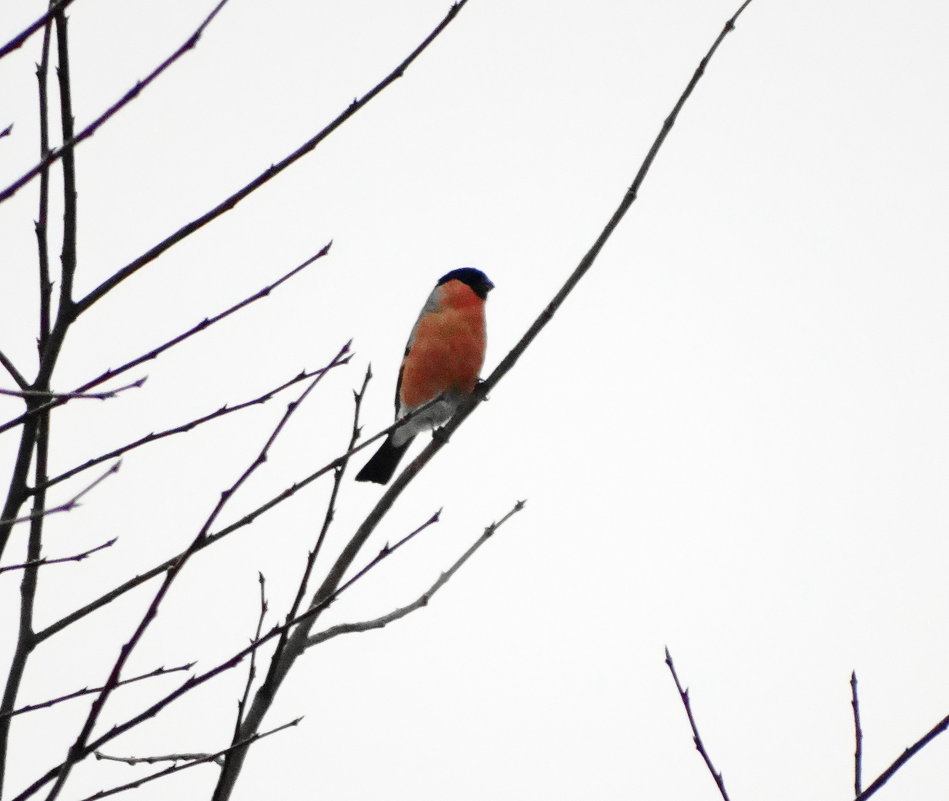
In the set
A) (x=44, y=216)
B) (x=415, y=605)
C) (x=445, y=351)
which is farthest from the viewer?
(x=445, y=351)

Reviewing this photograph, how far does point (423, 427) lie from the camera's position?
6.58m

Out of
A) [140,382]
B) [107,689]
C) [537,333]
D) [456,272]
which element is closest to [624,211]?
[537,333]

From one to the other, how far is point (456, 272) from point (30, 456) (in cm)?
556

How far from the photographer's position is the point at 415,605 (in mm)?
2463

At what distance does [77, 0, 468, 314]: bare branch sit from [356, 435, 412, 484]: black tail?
17.9ft

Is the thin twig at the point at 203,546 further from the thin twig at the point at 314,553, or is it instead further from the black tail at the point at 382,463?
the black tail at the point at 382,463

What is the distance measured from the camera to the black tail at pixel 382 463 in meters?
7.15

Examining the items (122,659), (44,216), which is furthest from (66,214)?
(122,659)

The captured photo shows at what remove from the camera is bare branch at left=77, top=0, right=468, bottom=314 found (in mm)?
1632

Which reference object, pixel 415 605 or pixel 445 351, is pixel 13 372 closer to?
pixel 415 605

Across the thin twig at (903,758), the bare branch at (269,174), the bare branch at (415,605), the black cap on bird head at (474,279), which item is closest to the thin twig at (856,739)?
the thin twig at (903,758)

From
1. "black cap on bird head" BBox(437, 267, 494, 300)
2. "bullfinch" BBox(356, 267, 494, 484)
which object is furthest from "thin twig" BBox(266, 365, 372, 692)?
"black cap on bird head" BBox(437, 267, 494, 300)

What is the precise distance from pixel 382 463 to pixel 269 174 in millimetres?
5575

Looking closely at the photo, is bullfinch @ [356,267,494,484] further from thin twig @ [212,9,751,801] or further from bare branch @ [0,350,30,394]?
bare branch @ [0,350,30,394]
